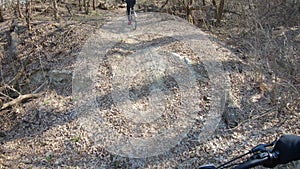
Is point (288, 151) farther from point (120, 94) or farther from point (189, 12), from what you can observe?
point (189, 12)

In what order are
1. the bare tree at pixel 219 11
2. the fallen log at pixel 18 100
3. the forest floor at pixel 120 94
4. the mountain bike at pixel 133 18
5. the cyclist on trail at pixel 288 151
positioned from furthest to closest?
the bare tree at pixel 219 11, the mountain bike at pixel 133 18, the fallen log at pixel 18 100, the forest floor at pixel 120 94, the cyclist on trail at pixel 288 151

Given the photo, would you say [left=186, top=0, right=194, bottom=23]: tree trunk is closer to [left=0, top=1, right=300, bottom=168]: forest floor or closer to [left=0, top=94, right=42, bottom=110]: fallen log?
[left=0, top=1, right=300, bottom=168]: forest floor

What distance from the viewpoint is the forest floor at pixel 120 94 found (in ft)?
16.6

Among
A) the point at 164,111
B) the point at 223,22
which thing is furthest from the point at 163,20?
the point at 164,111

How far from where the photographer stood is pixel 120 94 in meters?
6.43

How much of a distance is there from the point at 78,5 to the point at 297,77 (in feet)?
30.8

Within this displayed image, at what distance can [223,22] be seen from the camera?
10008 mm

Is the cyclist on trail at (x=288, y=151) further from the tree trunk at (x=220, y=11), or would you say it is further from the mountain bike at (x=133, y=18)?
the tree trunk at (x=220, y=11)

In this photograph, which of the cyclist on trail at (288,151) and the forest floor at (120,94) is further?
the forest floor at (120,94)

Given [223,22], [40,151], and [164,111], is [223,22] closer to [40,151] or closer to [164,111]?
[164,111]

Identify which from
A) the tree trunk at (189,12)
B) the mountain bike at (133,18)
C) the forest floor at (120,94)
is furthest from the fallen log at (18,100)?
the tree trunk at (189,12)

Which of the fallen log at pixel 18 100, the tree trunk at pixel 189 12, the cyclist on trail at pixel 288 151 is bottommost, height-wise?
the fallen log at pixel 18 100

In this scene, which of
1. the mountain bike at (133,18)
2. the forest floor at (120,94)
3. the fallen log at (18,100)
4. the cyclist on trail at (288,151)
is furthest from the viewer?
the mountain bike at (133,18)

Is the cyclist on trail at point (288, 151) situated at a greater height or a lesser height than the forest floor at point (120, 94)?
greater
